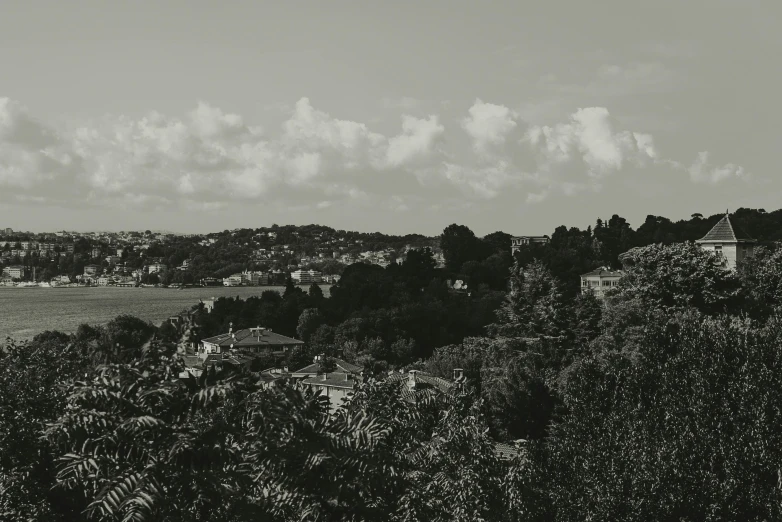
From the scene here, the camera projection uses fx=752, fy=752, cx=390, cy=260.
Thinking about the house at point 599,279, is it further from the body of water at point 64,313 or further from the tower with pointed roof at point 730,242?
the body of water at point 64,313

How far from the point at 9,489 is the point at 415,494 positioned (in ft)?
11.7

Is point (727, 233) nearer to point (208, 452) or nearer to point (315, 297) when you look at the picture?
point (208, 452)

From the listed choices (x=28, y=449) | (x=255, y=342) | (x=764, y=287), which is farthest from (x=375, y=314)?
(x=28, y=449)

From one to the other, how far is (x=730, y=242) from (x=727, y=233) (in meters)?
1.04

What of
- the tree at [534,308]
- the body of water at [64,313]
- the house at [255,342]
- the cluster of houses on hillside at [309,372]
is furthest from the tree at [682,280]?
the body of water at [64,313]

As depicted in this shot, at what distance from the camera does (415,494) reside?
7234 millimetres

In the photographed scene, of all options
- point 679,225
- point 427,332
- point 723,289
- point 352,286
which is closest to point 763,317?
point 723,289

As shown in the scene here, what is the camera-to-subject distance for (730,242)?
4612 cm

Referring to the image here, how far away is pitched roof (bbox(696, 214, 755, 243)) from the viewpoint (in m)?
46.4

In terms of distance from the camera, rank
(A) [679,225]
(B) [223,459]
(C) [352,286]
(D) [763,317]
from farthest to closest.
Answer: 1. (A) [679,225]
2. (C) [352,286]
3. (D) [763,317]
4. (B) [223,459]

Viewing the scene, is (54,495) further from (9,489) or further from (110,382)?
(110,382)

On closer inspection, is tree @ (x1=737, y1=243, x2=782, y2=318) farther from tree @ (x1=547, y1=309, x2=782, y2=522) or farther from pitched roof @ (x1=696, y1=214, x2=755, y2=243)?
tree @ (x1=547, y1=309, x2=782, y2=522)

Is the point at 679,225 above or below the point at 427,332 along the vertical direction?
above

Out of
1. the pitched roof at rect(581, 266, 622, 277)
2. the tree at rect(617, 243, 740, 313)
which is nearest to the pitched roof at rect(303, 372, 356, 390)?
the tree at rect(617, 243, 740, 313)
